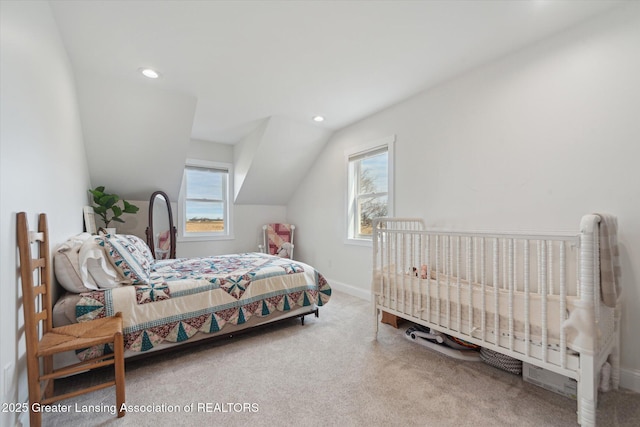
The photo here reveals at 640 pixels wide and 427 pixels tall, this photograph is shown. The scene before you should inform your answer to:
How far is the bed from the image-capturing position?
179 cm

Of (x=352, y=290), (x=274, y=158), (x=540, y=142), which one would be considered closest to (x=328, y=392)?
(x=352, y=290)

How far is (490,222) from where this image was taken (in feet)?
7.59

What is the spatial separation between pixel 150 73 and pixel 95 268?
1781mm

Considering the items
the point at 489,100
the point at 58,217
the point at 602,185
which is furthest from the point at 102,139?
the point at 602,185

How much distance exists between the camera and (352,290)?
12.1 ft

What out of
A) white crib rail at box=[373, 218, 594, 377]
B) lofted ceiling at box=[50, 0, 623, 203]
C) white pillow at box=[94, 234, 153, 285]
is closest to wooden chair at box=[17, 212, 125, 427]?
white pillow at box=[94, 234, 153, 285]

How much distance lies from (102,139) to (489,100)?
13.0 ft

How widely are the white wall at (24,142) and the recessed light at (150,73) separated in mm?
525

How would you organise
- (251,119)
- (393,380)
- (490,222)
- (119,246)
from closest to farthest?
(393,380), (119,246), (490,222), (251,119)

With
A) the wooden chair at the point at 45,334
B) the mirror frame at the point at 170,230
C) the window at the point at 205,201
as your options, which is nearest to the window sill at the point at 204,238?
the window at the point at 205,201

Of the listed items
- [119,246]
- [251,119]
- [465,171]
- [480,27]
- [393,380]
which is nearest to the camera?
[393,380]

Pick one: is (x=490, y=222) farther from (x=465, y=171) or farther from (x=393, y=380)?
(x=393, y=380)

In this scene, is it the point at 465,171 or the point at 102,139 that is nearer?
the point at 465,171

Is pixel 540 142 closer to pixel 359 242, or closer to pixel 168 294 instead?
pixel 359 242
